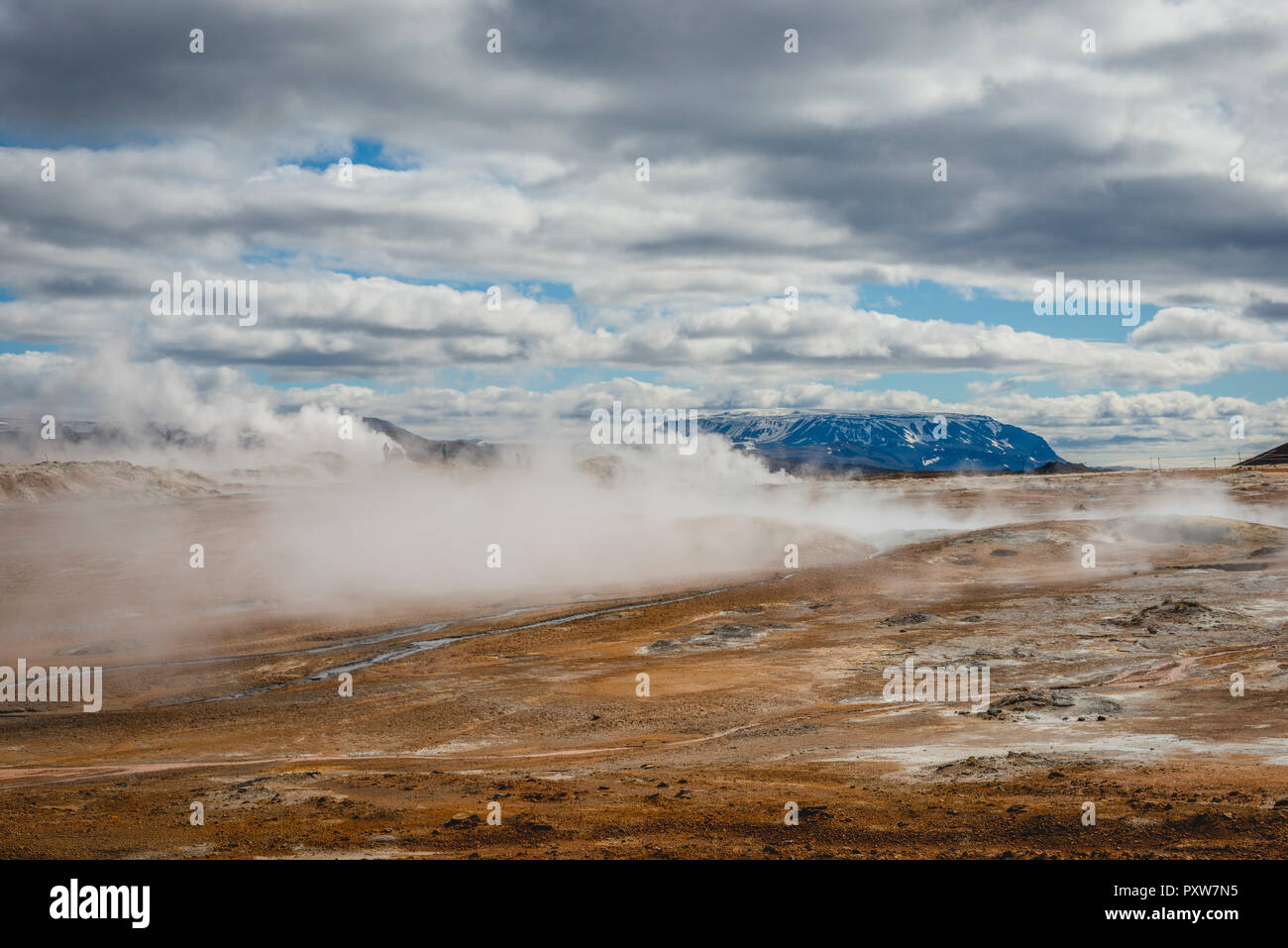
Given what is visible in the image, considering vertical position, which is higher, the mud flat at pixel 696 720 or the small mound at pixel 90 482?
the small mound at pixel 90 482

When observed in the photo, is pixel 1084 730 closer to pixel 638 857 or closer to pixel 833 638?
pixel 638 857

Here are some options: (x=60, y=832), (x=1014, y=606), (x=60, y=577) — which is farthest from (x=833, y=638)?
(x=60, y=577)

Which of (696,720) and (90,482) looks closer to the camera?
(696,720)

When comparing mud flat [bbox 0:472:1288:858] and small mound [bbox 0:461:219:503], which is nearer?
mud flat [bbox 0:472:1288:858]

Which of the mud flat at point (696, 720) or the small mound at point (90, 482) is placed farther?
the small mound at point (90, 482)

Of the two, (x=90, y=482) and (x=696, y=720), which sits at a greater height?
(x=90, y=482)

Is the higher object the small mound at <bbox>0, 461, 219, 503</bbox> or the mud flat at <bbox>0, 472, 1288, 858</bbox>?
the small mound at <bbox>0, 461, 219, 503</bbox>
